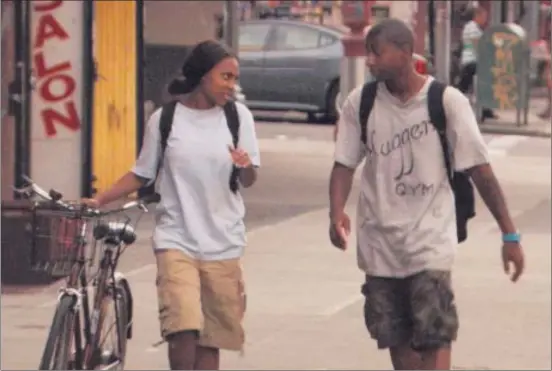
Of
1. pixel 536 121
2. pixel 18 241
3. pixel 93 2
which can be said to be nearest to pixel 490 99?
pixel 536 121

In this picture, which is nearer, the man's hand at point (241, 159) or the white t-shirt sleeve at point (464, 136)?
the white t-shirt sleeve at point (464, 136)

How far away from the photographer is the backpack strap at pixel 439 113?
6.10m

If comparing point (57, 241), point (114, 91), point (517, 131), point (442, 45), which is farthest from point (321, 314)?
point (442, 45)

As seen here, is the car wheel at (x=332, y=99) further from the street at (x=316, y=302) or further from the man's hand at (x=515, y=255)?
the man's hand at (x=515, y=255)

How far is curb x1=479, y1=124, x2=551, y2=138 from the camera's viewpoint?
2392 centimetres

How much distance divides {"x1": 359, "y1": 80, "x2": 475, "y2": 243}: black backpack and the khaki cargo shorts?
856 millimetres

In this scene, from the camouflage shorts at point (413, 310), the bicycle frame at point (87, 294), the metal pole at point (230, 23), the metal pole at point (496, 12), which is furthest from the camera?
the metal pole at point (496, 12)

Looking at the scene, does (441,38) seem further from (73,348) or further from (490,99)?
(73,348)

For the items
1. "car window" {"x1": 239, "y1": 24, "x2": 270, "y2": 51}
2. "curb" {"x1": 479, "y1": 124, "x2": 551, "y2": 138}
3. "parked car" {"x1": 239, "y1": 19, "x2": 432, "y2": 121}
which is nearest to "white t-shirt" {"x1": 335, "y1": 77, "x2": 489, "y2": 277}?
"curb" {"x1": 479, "y1": 124, "x2": 551, "y2": 138}

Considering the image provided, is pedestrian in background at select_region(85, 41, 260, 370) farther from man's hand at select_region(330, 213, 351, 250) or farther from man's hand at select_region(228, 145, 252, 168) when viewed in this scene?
man's hand at select_region(330, 213, 351, 250)

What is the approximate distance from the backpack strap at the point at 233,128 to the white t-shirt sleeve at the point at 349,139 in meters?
0.44

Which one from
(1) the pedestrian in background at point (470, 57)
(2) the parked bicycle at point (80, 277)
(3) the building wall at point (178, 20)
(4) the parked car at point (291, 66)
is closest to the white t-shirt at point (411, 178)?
(2) the parked bicycle at point (80, 277)

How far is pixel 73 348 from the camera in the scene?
6.55 meters

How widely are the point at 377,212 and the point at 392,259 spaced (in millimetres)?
183
